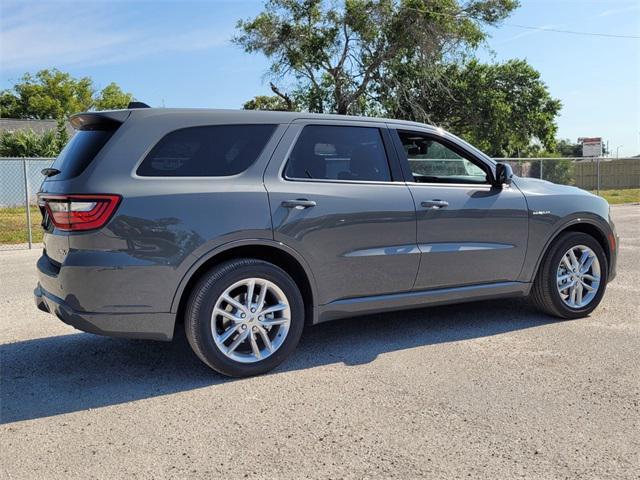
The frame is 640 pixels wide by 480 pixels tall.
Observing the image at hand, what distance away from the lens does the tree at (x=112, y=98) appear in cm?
5684

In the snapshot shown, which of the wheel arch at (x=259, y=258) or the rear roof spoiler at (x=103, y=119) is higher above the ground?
the rear roof spoiler at (x=103, y=119)

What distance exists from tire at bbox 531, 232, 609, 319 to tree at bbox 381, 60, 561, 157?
3230 centimetres

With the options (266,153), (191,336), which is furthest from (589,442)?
(266,153)

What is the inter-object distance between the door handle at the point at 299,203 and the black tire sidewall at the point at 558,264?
2426mm

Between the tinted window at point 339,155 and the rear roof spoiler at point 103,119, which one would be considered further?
the tinted window at point 339,155

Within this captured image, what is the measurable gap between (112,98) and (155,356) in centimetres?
5985

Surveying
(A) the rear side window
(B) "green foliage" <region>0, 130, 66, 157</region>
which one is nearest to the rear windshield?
(A) the rear side window

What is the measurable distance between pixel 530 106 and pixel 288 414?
3890 cm

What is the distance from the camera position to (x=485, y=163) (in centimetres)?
514

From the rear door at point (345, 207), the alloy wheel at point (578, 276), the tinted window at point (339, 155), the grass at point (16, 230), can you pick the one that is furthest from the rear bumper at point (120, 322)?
the grass at point (16, 230)

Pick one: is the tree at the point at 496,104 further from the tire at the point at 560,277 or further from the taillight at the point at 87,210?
the taillight at the point at 87,210

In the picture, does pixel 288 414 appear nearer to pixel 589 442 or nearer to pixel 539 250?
pixel 589 442

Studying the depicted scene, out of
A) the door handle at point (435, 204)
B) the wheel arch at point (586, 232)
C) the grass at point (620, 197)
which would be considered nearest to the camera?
the door handle at point (435, 204)

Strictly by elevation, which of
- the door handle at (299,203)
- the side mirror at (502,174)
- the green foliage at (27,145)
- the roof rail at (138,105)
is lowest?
the door handle at (299,203)
